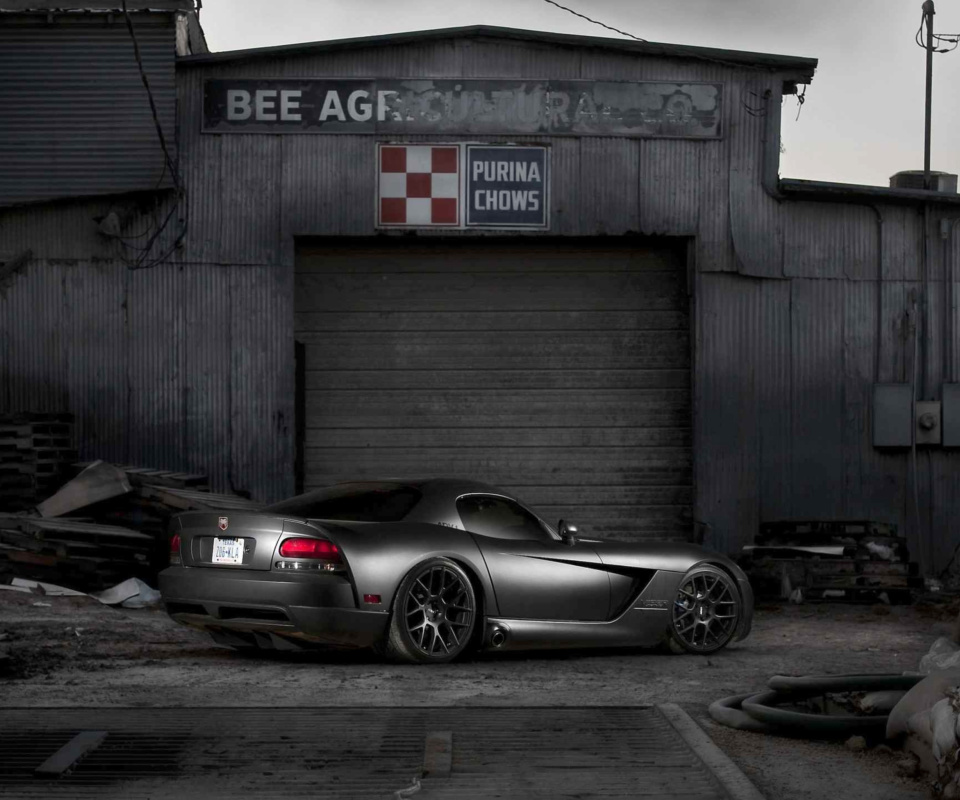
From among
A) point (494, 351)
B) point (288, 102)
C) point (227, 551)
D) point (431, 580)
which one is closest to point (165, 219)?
point (288, 102)

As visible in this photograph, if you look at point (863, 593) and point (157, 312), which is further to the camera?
point (157, 312)

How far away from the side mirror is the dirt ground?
2.62ft

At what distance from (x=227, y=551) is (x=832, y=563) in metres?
7.70

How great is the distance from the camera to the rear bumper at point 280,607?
8648 millimetres

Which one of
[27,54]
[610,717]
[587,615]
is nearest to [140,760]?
[610,717]

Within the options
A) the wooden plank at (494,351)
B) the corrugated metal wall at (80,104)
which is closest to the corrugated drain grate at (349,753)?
the wooden plank at (494,351)

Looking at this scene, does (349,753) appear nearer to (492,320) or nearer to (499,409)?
(499,409)

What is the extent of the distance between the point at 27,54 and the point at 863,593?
10836 millimetres

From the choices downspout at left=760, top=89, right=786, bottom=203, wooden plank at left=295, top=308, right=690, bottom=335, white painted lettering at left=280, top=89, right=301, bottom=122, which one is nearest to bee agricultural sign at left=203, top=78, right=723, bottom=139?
white painted lettering at left=280, top=89, right=301, bottom=122

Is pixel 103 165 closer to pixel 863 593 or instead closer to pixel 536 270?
pixel 536 270

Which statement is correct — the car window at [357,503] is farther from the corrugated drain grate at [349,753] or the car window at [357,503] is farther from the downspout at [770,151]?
the downspout at [770,151]

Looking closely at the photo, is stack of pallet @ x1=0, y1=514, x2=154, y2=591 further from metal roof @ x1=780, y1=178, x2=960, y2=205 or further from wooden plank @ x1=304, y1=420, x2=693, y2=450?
metal roof @ x1=780, y1=178, x2=960, y2=205

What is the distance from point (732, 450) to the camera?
1695 cm

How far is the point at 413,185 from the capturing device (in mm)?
16766
